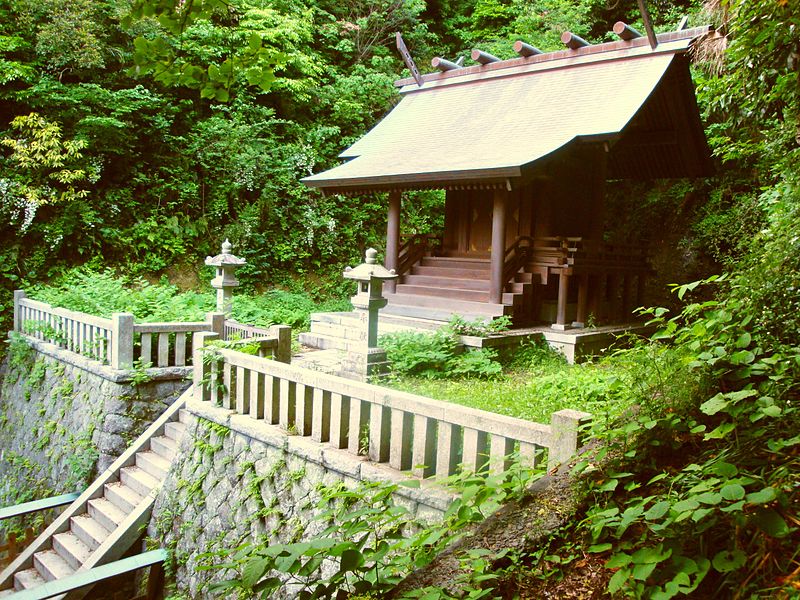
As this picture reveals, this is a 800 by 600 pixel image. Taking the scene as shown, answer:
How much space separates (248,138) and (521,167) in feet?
33.1

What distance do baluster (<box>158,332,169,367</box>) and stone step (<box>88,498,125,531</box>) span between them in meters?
2.09

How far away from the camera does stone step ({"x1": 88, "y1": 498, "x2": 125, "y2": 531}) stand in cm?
683

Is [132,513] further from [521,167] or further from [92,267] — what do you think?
[92,267]

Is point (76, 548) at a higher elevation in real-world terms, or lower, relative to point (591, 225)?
lower

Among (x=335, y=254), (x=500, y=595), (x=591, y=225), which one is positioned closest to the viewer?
(x=500, y=595)

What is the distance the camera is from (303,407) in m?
5.20

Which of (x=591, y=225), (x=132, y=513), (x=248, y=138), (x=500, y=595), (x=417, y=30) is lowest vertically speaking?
(x=132, y=513)

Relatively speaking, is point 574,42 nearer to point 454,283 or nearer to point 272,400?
point 454,283

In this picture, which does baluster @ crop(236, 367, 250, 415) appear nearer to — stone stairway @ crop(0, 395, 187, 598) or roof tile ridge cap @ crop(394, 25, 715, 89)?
stone stairway @ crop(0, 395, 187, 598)

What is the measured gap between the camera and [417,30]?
67.7 ft

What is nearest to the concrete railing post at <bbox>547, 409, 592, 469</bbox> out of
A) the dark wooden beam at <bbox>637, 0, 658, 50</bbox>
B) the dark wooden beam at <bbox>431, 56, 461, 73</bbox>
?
the dark wooden beam at <bbox>637, 0, 658, 50</bbox>

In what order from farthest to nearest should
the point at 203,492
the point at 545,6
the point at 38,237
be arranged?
the point at 545,6 → the point at 38,237 → the point at 203,492

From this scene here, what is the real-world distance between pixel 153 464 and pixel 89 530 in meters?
0.99

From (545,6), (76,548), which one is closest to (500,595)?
(76,548)
